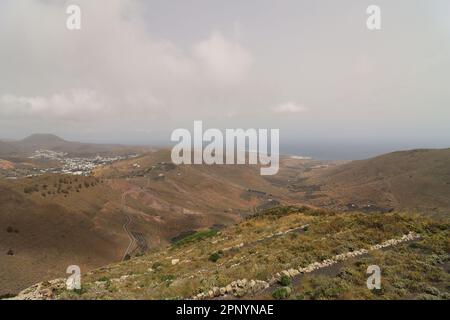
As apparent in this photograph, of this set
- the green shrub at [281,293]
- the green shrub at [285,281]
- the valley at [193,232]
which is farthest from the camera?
the valley at [193,232]

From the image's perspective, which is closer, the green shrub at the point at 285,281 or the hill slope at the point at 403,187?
the green shrub at the point at 285,281

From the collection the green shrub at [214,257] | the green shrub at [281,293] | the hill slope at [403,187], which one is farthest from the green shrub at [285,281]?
the hill slope at [403,187]

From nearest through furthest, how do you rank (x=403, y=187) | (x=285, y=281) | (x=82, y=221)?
1. (x=285, y=281)
2. (x=82, y=221)
3. (x=403, y=187)

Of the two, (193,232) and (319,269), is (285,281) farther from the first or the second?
(193,232)

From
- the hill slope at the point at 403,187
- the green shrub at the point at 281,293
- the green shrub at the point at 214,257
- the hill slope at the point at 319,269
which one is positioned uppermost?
the green shrub at the point at 281,293

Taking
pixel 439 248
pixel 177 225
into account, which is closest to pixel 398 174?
pixel 177 225

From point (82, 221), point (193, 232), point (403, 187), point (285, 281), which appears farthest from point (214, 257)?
point (403, 187)

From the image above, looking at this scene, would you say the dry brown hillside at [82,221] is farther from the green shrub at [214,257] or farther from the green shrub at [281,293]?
the green shrub at [281,293]

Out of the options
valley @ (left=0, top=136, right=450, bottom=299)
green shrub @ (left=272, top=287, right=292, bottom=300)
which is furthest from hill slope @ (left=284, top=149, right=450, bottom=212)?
green shrub @ (left=272, top=287, right=292, bottom=300)

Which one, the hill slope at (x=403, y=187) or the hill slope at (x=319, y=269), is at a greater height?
the hill slope at (x=319, y=269)

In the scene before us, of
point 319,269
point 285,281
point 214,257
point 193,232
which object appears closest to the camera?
point 285,281

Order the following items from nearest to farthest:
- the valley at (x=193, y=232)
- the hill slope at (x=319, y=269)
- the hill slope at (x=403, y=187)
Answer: the hill slope at (x=319, y=269)
the valley at (x=193, y=232)
the hill slope at (x=403, y=187)

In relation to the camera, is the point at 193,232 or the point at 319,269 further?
the point at 193,232
